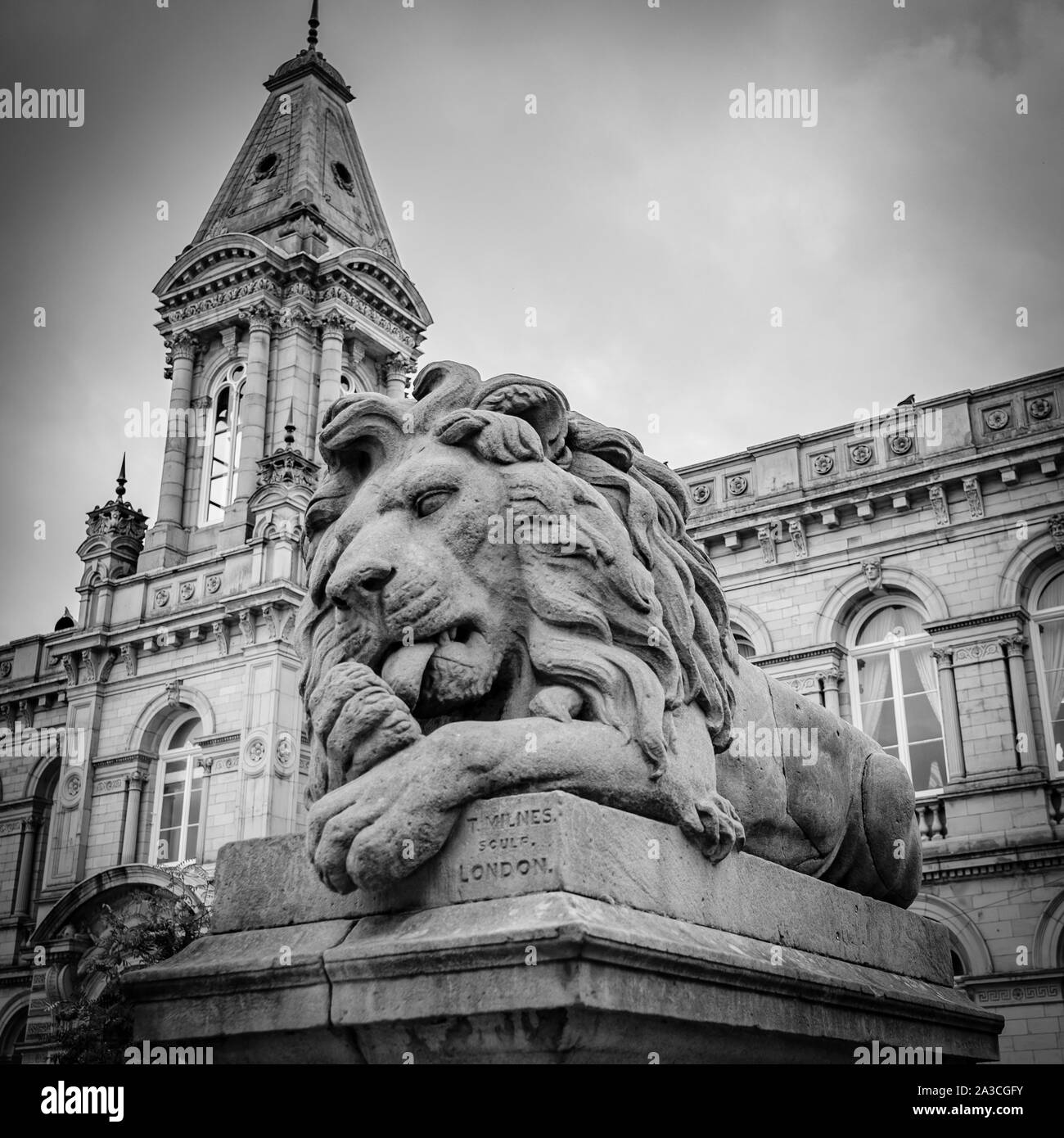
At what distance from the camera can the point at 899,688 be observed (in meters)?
21.8

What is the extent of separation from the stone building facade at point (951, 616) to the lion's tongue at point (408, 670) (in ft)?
54.8

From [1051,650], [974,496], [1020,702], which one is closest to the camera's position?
[1020,702]

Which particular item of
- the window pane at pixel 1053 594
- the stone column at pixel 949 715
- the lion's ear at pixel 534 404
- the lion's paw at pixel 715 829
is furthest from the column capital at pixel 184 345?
the lion's paw at pixel 715 829

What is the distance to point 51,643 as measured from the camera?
3225 centimetres

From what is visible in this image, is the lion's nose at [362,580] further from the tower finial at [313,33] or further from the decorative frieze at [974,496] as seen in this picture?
the tower finial at [313,33]

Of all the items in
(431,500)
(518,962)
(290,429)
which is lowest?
(518,962)

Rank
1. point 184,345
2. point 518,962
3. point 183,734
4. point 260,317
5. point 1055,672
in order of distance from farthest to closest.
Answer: point 184,345 → point 260,317 → point 183,734 → point 1055,672 → point 518,962

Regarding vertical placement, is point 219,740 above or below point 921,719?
above

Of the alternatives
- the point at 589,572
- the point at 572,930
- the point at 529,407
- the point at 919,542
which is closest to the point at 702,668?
the point at 589,572

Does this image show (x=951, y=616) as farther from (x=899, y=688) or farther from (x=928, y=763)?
(x=928, y=763)

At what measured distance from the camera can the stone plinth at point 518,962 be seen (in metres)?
3.29

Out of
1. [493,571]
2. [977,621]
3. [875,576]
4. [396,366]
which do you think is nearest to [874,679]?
[875,576]

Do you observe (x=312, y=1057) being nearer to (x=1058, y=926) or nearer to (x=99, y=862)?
(x=1058, y=926)

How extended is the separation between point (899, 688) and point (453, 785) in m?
19.4
